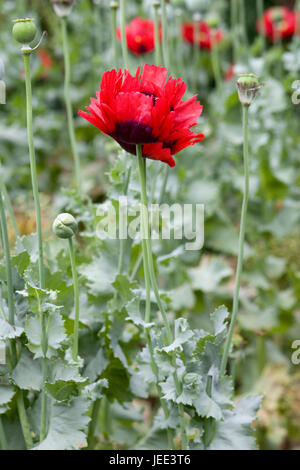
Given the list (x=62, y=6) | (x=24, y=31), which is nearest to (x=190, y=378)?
(x=24, y=31)

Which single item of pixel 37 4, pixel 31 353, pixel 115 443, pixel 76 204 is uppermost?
pixel 37 4

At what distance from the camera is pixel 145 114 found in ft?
1.90

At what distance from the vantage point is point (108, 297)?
0.86 m

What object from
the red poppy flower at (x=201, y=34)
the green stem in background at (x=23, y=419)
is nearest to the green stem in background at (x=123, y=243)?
the green stem in background at (x=23, y=419)

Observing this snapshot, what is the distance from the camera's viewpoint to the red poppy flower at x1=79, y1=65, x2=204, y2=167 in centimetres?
58

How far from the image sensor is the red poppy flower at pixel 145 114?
583mm

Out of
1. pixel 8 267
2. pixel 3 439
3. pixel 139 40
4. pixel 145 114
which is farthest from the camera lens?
pixel 139 40

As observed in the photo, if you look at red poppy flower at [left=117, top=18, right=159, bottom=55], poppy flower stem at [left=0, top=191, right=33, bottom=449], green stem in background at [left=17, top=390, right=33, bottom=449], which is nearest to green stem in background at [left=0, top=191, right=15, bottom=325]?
poppy flower stem at [left=0, top=191, right=33, bottom=449]

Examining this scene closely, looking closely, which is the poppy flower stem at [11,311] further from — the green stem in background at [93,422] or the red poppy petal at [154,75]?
the red poppy petal at [154,75]

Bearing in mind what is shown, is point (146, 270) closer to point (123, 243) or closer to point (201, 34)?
point (123, 243)

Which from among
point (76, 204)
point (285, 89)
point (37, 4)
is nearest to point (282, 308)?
point (285, 89)

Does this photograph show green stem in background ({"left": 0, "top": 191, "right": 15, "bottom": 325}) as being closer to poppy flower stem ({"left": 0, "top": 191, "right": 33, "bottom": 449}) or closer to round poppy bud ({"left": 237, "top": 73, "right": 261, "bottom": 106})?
poppy flower stem ({"left": 0, "top": 191, "right": 33, "bottom": 449})
